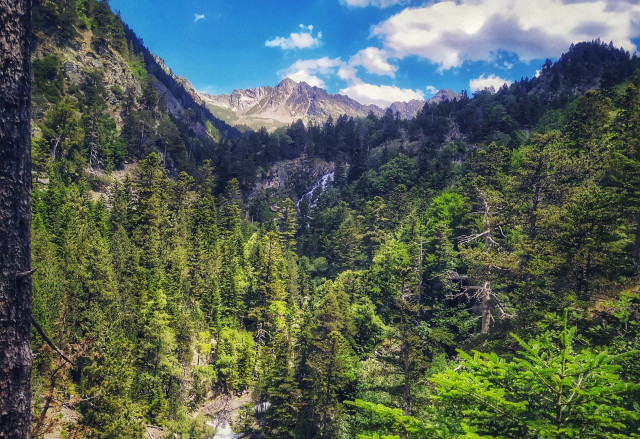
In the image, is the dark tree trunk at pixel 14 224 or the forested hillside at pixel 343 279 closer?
the dark tree trunk at pixel 14 224

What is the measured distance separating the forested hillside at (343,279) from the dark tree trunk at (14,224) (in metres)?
5.14

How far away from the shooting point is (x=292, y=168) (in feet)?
350

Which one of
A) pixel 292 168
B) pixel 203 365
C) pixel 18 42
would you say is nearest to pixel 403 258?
pixel 203 365

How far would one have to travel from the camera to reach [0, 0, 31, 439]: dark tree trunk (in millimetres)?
3020

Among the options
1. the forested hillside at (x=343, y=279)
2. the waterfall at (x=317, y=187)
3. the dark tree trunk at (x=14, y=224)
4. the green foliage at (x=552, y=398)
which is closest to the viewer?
the dark tree trunk at (x=14, y=224)

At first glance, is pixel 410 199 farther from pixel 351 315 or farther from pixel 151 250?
pixel 151 250

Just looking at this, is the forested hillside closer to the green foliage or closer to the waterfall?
the green foliage

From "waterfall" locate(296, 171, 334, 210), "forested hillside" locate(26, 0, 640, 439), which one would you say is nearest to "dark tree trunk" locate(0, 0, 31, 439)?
"forested hillside" locate(26, 0, 640, 439)

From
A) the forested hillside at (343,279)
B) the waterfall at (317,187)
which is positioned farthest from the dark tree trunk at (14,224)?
the waterfall at (317,187)

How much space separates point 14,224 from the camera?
315 cm

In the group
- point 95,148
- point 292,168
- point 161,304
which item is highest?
point 292,168

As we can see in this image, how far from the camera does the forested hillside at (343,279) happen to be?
7082mm

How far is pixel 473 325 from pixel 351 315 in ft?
37.7

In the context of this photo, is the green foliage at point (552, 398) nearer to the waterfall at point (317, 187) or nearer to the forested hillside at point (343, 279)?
the forested hillside at point (343, 279)
